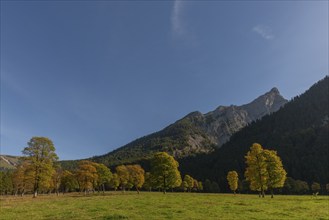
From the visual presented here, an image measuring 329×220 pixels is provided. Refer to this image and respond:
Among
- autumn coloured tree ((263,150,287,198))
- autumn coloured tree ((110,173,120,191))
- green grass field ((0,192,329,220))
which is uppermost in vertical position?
autumn coloured tree ((110,173,120,191))

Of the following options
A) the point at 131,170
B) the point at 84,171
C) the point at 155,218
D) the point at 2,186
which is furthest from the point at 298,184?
the point at 2,186

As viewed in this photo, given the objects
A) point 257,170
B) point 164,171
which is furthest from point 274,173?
point 164,171

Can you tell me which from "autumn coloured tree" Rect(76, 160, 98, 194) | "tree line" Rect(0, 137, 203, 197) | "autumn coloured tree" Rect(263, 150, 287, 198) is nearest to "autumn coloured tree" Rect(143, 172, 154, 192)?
"tree line" Rect(0, 137, 203, 197)

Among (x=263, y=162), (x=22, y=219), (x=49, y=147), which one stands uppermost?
(x=49, y=147)

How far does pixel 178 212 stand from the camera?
3356 centimetres

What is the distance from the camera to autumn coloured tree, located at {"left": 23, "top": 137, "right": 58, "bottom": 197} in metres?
76.6

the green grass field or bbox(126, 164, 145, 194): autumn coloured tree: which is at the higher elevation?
bbox(126, 164, 145, 194): autumn coloured tree

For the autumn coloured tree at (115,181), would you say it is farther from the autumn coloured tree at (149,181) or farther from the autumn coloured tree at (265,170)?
the autumn coloured tree at (265,170)

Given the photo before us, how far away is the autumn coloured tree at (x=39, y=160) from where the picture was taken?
76625 millimetres

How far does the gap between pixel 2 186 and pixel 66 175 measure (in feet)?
199

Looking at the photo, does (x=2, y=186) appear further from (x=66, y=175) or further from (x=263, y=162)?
(x=263, y=162)

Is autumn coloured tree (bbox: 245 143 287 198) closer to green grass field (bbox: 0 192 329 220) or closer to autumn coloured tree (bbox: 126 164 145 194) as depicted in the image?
green grass field (bbox: 0 192 329 220)

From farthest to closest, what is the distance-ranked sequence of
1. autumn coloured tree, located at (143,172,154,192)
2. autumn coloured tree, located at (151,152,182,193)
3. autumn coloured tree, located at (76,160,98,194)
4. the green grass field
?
1. autumn coloured tree, located at (76,160,98,194)
2. autumn coloured tree, located at (143,172,154,192)
3. autumn coloured tree, located at (151,152,182,193)
4. the green grass field

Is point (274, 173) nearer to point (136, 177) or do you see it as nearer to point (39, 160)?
point (39, 160)
